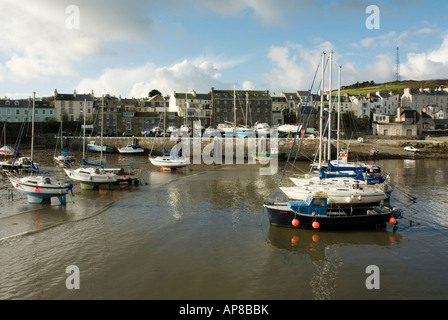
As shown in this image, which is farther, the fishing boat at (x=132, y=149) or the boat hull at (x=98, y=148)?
the boat hull at (x=98, y=148)

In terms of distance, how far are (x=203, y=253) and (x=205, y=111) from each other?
63.9m

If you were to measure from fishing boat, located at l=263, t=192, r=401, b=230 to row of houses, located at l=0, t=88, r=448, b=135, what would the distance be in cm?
4947

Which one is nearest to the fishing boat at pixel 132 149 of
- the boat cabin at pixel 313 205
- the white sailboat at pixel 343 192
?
the white sailboat at pixel 343 192

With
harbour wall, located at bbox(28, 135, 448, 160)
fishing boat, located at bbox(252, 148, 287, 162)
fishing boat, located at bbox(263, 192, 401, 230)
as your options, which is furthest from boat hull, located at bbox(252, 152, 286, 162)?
fishing boat, located at bbox(263, 192, 401, 230)

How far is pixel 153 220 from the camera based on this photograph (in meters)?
17.5

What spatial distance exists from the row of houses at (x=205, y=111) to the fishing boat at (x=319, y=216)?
49.5 metres

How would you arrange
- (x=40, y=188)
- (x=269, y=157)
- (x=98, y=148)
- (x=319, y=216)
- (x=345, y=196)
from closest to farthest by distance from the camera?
1. (x=319, y=216)
2. (x=345, y=196)
3. (x=40, y=188)
4. (x=269, y=157)
5. (x=98, y=148)

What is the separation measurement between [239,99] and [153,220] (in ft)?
183

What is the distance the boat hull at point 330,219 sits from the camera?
51.1ft

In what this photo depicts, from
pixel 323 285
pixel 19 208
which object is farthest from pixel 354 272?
pixel 19 208

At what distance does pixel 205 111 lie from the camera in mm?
75312

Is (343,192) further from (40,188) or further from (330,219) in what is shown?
(40,188)

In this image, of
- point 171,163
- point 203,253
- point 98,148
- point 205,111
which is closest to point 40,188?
point 203,253

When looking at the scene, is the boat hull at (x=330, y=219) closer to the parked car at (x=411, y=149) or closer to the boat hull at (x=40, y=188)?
the boat hull at (x=40, y=188)
